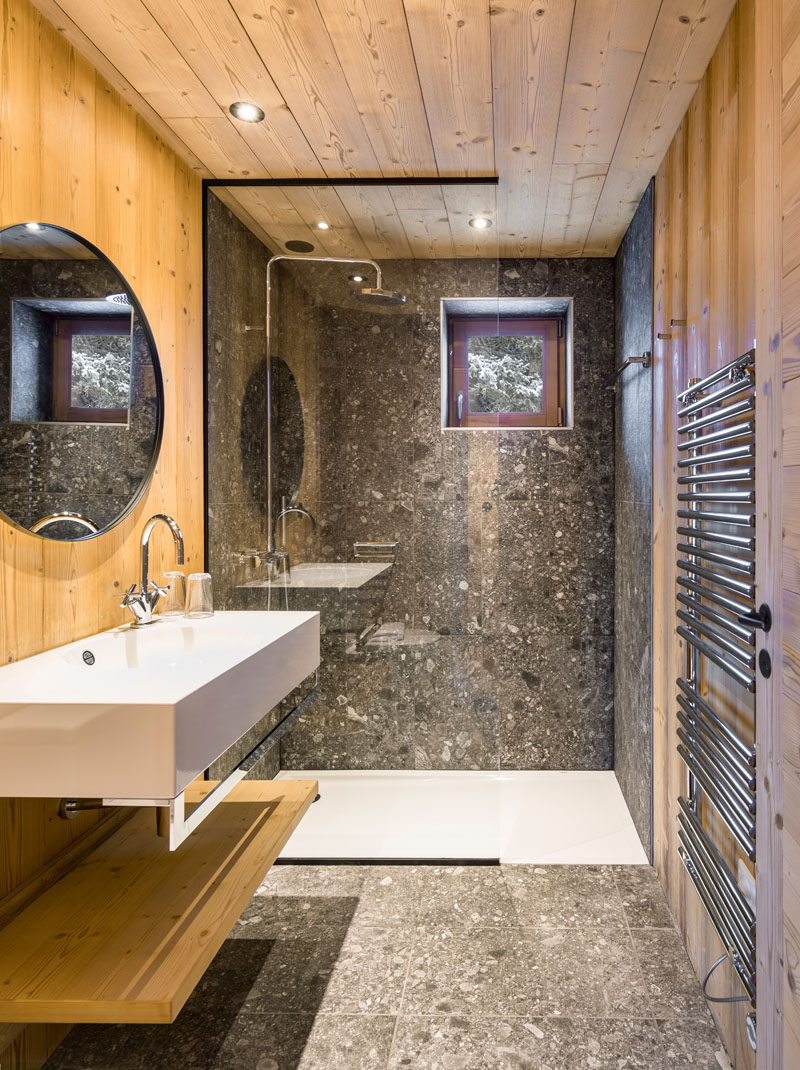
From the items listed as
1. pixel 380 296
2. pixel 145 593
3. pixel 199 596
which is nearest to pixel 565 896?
pixel 199 596

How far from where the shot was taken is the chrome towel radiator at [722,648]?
138 centimetres

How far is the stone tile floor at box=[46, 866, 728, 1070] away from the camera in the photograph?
1604mm

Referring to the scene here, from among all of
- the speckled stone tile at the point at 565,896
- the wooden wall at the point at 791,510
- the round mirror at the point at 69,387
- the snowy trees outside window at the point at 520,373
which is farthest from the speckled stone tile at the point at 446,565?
the wooden wall at the point at 791,510

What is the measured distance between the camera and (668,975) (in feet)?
6.11

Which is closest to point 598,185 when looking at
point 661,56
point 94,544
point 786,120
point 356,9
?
point 661,56

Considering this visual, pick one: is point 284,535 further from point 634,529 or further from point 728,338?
point 728,338

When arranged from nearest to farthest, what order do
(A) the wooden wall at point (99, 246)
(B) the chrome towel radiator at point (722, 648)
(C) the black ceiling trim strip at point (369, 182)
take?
(B) the chrome towel radiator at point (722, 648) < (A) the wooden wall at point (99, 246) < (C) the black ceiling trim strip at point (369, 182)

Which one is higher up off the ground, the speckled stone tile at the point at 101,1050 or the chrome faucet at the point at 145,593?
the chrome faucet at the point at 145,593

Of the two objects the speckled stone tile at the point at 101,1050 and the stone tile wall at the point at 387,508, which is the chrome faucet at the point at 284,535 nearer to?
the stone tile wall at the point at 387,508

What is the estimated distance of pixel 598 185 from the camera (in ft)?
8.14

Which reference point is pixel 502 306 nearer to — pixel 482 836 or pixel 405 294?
pixel 405 294

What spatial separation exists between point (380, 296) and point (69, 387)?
1.14 m

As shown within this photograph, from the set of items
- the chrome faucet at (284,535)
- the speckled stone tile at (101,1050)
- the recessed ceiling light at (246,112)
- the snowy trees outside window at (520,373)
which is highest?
the recessed ceiling light at (246,112)

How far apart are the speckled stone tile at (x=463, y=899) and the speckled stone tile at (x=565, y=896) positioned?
4cm
